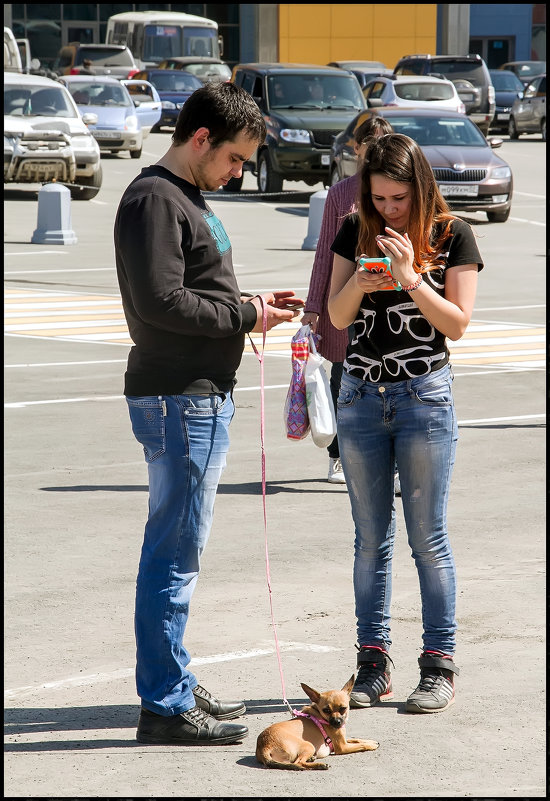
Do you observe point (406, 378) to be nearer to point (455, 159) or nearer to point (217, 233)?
point (217, 233)

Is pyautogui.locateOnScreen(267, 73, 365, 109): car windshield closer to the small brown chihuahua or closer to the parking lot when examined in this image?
the parking lot

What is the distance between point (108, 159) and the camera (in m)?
32.7

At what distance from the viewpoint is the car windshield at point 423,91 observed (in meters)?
30.1

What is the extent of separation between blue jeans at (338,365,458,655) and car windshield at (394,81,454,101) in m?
26.4

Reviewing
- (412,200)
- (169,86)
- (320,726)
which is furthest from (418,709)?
(169,86)

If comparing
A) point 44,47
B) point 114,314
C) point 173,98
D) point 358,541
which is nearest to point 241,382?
point 114,314

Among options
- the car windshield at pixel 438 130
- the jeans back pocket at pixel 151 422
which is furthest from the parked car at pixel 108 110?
the jeans back pocket at pixel 151 422

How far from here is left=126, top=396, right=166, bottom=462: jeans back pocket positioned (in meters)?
4.23

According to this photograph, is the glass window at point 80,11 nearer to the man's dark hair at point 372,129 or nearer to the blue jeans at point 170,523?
the man's dark hair at point 372,129

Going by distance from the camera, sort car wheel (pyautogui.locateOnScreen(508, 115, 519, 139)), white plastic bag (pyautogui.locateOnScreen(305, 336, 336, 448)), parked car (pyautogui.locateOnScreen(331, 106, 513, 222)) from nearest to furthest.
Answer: white plastic bag (pyautogui.locateOnScreen(305, 336, 336, 448)) → parked car (pyautogui.locateOnScreen(331, 106, 513, 222)) → car wheel (pyautogui.locateOnScreen(508, 115, 519, 139))

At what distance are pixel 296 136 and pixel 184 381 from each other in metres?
21.0

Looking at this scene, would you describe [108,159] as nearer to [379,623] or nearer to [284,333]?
[284,333]

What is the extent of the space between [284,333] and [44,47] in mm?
51350

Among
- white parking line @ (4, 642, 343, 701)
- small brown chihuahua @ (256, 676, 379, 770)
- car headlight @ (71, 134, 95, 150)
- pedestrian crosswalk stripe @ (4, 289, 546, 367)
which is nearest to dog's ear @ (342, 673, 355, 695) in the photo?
small brown chihuahua @ (256, 676, 379, 770)
